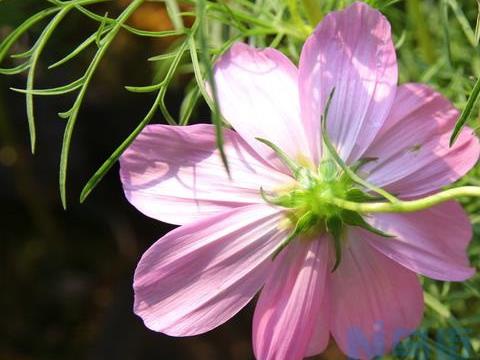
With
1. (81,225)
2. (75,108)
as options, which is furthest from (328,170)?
(81,225)

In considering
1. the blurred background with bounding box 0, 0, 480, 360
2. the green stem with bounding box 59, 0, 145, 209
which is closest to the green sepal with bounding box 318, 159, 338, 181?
the green stem with bounding box 59, 0, 145, 209

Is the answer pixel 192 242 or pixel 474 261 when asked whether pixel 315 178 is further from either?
pixel 474 261


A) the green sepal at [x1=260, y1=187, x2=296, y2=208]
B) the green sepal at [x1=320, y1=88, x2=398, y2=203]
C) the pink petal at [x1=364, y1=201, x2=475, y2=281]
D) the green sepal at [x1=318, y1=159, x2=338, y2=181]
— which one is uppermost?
the green sepal at [x1=320, y1=88, x2=398, y2=203]

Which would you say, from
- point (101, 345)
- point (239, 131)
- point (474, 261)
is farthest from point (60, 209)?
point (239, 131)

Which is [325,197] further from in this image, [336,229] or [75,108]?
[75,108]

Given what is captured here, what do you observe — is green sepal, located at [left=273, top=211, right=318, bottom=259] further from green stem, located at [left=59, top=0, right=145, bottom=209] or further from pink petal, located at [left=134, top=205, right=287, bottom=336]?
green stem, located at [left=59, top=0, right=145, bottom=209]

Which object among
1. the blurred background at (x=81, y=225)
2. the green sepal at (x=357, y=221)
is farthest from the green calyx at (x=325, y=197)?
the blurred background at (x=81, y=225)
